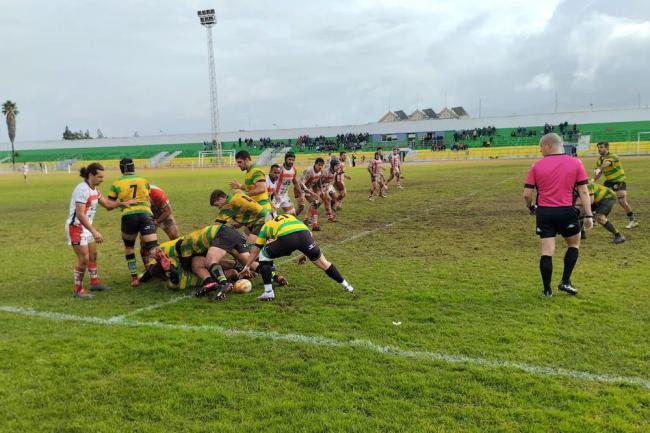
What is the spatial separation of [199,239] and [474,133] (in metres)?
69.5

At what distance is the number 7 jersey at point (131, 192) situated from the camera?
25.0 ft

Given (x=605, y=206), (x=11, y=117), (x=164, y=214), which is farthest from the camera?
(x=11, y=117)

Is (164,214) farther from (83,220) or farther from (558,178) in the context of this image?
(558,178)

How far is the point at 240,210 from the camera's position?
7734 millimetres

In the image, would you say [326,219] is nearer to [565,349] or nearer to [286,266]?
[286,266]

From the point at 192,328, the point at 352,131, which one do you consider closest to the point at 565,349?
the point at 192,328

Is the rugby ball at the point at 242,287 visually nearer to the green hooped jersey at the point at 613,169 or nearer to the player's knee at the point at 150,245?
the player's knee at the point at 150,245

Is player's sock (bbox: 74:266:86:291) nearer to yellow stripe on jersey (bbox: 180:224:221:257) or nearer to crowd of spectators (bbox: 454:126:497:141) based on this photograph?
yellow stripe on jersey (bbox: 180:224:221:257)

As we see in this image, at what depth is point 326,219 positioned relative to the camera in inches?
583

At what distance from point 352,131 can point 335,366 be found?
250ft

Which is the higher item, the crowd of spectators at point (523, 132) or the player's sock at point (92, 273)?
the crowd of spectators at point (523, 132)

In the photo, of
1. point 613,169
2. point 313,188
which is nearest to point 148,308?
point 313,188

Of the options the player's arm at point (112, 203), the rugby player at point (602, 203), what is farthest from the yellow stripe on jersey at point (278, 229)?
the rugby player at point (602, 203)

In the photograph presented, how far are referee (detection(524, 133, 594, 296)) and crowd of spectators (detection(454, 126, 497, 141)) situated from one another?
68.0m
